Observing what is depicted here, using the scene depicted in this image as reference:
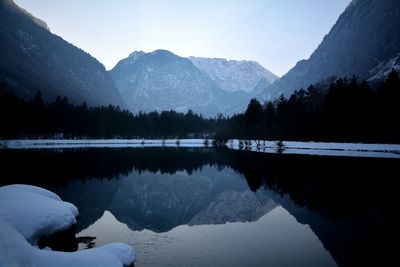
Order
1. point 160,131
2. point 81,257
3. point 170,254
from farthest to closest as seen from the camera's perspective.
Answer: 1. point 160,131
2. point 170,254
3. point 81,257

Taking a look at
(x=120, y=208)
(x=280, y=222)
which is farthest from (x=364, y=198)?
(x=120, y=208)

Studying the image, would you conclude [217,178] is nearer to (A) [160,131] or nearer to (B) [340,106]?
(B) [340,106]

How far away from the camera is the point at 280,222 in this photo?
16812 mm

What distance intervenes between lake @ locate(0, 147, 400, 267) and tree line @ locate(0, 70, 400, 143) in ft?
111

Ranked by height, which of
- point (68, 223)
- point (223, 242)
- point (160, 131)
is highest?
point (160, 131)

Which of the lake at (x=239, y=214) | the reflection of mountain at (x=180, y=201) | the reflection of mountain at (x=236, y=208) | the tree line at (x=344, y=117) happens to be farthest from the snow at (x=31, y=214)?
the tree line at (x=344, y=117)

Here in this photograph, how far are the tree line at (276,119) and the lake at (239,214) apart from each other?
3392 cm

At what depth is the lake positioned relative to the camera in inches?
470

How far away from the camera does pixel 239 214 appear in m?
19.3

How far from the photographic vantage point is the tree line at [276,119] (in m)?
62.0

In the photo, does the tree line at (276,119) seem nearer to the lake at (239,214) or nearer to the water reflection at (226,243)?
the lake at (239,214)

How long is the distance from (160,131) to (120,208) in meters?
128

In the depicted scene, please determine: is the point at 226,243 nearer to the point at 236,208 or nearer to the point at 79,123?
the point at 236,208

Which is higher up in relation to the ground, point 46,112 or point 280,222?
point 46,112
